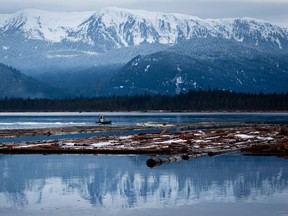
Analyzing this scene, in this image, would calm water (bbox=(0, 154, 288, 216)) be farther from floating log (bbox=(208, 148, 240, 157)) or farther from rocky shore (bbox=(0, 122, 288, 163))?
rocky shore (bbox=(0, 122, 288, 163))

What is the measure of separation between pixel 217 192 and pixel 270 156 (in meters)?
25.0

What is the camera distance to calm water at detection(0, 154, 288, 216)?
41.9 meters

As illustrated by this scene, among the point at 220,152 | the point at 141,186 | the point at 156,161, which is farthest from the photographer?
the point at 220,152

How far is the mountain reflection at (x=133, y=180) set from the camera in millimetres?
45688

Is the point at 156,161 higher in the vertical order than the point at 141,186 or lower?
higher

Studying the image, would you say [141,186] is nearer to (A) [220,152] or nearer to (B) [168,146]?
(A) [220,152]

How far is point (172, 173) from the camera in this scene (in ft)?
190

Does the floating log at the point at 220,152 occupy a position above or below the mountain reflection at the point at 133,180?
above

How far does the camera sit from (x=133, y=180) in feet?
181

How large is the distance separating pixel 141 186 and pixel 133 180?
13.5ft

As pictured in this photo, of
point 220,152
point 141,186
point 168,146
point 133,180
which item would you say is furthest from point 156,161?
point 168,146

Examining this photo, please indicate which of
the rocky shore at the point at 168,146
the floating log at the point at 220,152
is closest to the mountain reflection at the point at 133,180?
the floating log at the point at 220,152

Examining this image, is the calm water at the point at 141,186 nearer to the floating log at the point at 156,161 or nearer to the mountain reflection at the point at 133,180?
the mountain reflection at the point at 133,180

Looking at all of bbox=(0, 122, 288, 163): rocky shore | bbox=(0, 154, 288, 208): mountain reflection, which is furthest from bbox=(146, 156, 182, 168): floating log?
bbox=(0, 122, 288, 163): rocky shore
